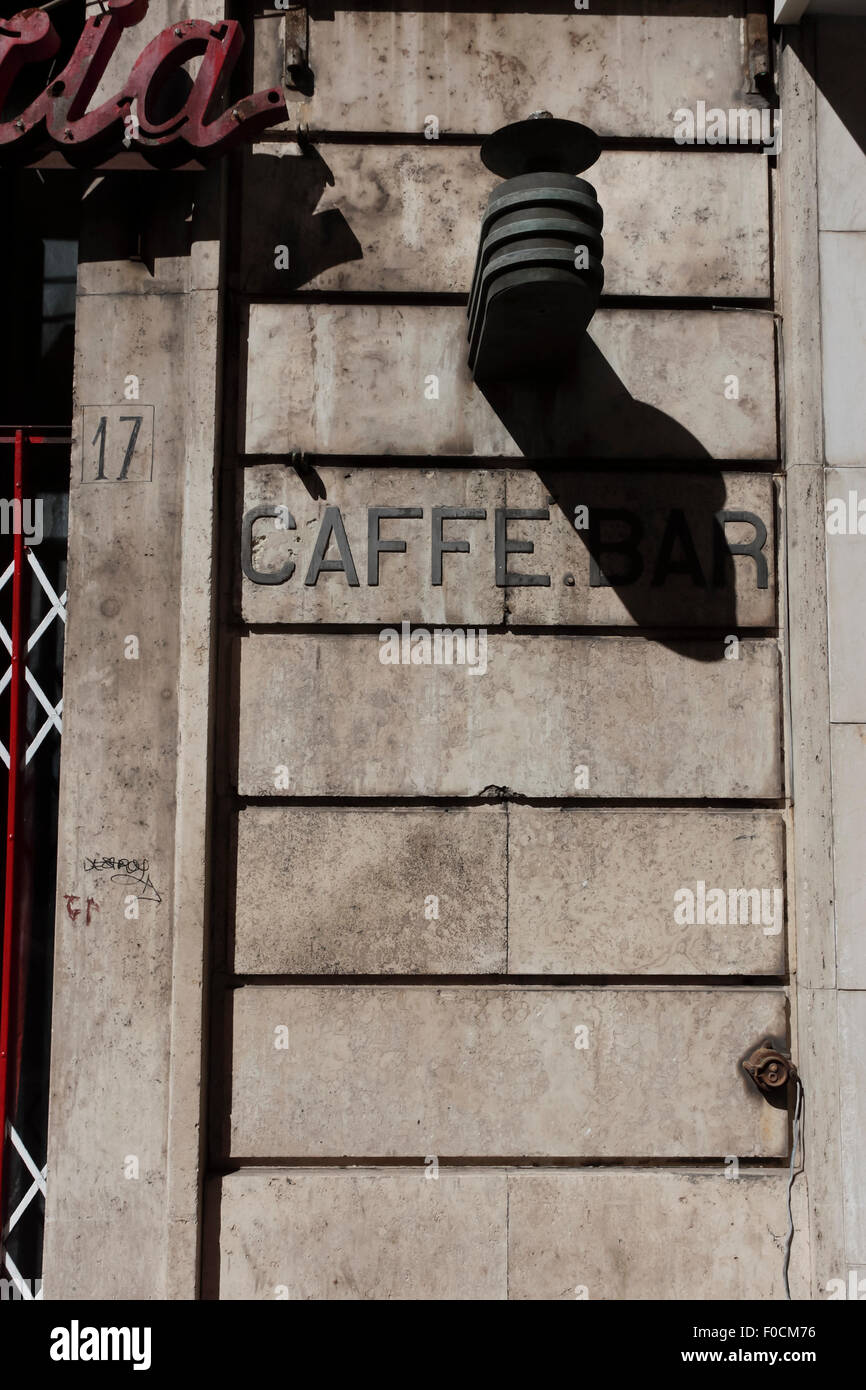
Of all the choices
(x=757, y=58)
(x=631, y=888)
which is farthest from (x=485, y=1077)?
(x=757, y=58)

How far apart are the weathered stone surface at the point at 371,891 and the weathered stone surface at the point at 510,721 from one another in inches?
7.7

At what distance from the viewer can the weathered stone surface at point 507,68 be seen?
5.45 meters

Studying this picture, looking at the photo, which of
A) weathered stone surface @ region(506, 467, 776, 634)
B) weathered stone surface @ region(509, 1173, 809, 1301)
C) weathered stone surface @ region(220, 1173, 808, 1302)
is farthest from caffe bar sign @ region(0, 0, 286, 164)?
weathered stone surface @ region(509, 1173, 809, 1301)

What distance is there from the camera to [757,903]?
5.13 m

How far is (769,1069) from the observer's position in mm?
4988

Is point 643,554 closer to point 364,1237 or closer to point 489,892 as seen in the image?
point 489,892

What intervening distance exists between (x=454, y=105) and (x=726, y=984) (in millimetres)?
5411

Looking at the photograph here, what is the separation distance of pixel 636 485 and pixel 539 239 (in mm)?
1478

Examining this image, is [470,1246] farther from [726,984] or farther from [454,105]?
[454,105]

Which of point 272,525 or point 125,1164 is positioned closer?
point 125,1164

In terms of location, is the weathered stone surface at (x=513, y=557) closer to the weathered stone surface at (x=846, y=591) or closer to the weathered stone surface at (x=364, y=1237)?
the weathered stone surface at (x=846, y=591)

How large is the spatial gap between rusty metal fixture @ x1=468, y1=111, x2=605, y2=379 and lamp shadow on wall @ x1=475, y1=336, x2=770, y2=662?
431mm

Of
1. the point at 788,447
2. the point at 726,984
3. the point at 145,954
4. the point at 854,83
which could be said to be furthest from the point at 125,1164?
the point at 854,83

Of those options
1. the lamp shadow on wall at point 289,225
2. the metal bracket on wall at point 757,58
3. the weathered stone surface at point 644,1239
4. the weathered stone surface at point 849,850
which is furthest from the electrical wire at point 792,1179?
the metal bracket on wall at point 757,58
